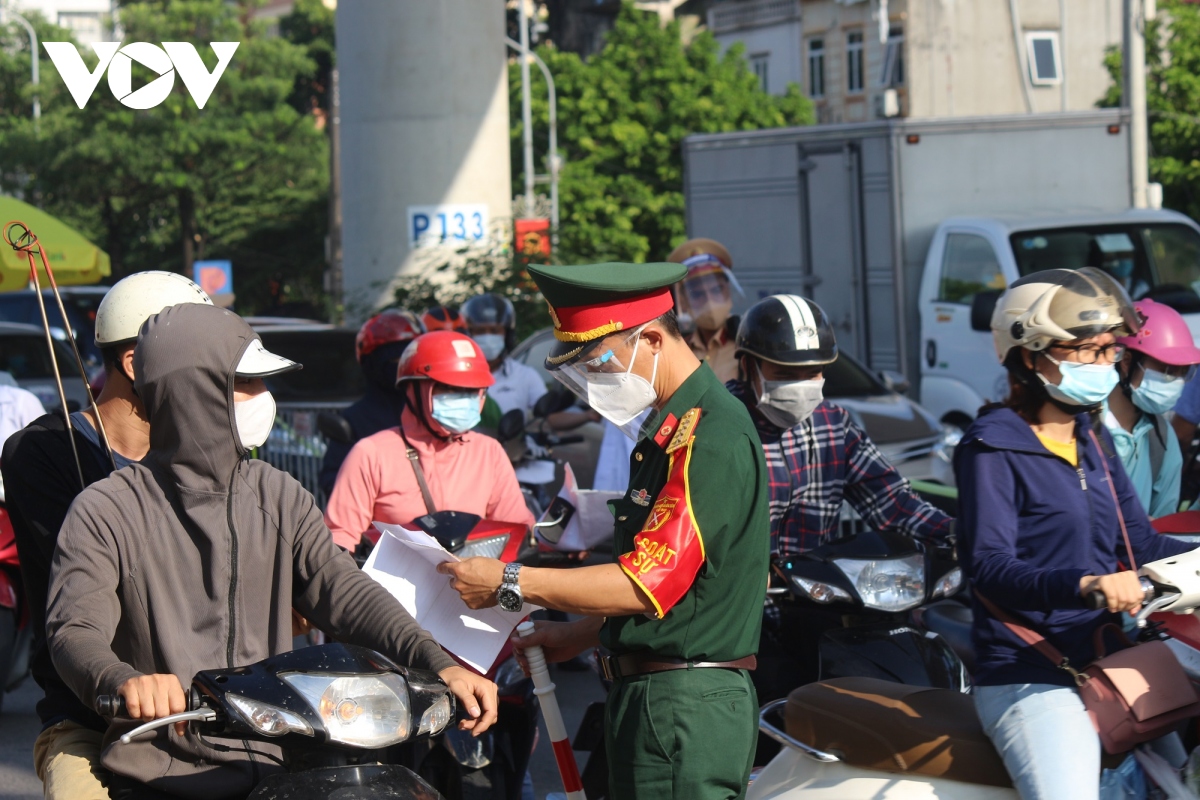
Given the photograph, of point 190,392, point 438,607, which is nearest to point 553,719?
point 438,607

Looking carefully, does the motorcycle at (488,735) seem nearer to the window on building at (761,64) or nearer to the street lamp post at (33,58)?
the street lamp post at (33,58)

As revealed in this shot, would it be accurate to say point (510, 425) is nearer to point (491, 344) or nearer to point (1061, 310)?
point (491, 344)

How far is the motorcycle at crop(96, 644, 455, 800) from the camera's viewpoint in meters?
2.40

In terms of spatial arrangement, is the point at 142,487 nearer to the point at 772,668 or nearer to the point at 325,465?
the point at 772,668

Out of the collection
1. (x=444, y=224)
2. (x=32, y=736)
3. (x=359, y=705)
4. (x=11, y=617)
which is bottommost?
(x=32, y=736)

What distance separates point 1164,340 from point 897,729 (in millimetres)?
2719

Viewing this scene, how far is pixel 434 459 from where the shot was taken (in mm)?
4953

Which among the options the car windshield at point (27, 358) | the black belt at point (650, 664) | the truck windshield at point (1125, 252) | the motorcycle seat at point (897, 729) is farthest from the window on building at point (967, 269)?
the black belt at point (650, 664)

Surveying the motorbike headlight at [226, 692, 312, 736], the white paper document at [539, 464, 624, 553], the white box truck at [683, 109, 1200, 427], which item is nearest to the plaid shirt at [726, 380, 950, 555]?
the white paper document at [539, 464, 624, 553]

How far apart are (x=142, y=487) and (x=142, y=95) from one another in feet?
8.01

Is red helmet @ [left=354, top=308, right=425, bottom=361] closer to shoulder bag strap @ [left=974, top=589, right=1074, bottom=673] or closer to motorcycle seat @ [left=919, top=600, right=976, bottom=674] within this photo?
motorcycle seat @ [left=919, top=600, right=976, bottom=674]

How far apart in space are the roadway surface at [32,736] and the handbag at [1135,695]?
3283 mm

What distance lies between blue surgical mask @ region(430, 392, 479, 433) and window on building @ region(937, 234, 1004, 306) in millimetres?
7590

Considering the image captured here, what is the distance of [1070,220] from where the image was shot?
1177 cm
